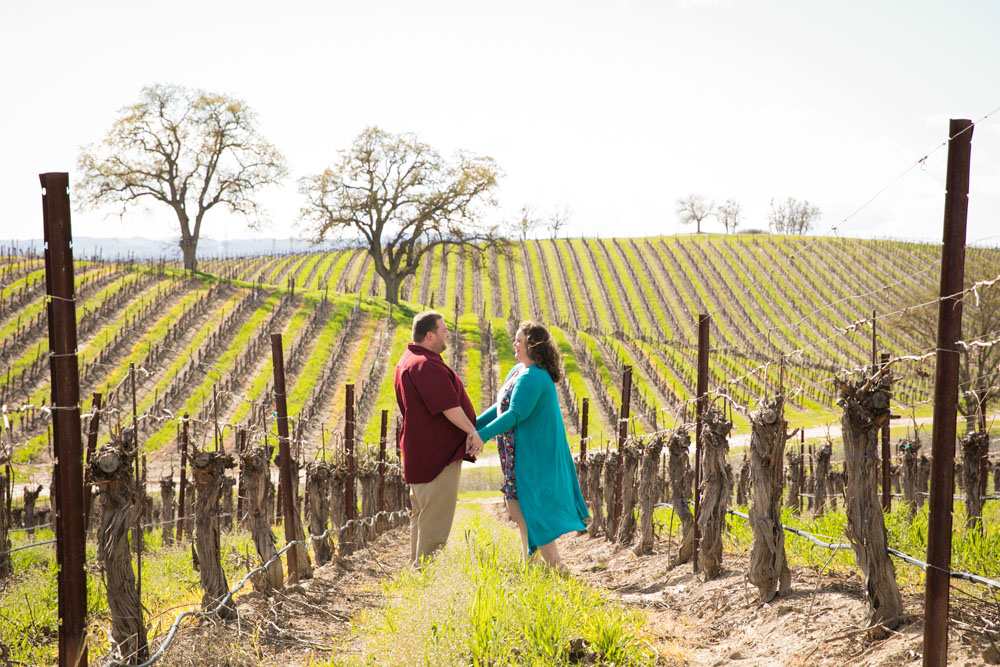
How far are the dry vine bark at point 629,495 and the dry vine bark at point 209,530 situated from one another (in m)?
4.24

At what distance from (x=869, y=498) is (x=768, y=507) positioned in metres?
0.95

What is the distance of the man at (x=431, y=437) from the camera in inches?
194

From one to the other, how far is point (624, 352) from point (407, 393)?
32874 millimetres

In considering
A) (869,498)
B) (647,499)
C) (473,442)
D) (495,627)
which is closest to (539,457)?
(473,442)

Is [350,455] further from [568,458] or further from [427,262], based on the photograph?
[427,262]

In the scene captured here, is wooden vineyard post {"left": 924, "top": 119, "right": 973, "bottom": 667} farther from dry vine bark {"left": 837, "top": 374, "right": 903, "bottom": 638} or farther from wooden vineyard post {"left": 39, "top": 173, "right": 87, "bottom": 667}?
wooden vineyard post {"left": 39, "top": 173, "right": 87, "bottom": 667}

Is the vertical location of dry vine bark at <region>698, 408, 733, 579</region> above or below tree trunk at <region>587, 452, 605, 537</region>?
above

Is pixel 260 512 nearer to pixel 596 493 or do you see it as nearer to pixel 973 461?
pixel 596 493

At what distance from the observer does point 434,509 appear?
5047 millimetres

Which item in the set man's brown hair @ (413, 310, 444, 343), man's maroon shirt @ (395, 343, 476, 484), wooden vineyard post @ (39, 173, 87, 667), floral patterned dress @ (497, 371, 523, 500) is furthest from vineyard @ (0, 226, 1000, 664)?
man's brown hair @ (413, 310, 444, 343)

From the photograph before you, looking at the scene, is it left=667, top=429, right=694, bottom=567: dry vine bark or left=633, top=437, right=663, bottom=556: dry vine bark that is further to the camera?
→ left=633, top=437, right=663, bottom=556: dry vine bark

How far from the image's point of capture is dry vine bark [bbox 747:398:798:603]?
424cm

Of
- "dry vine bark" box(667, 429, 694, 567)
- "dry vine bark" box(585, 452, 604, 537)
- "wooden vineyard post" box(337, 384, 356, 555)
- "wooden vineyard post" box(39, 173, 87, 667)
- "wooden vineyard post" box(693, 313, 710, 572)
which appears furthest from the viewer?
"dry vine bark" box(585, 452, 604, 537)

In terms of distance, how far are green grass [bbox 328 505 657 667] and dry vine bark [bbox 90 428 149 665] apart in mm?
960
